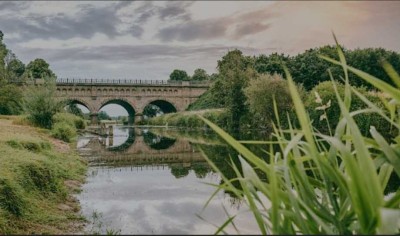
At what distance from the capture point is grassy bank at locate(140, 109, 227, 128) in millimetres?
38750

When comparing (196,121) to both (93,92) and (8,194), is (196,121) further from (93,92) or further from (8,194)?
(8,194)

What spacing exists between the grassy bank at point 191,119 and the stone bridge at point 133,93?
3.71 m

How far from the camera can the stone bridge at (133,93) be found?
61562mm

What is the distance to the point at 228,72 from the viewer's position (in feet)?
121

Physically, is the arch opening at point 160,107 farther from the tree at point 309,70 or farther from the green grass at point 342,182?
the green grass at point 342,182

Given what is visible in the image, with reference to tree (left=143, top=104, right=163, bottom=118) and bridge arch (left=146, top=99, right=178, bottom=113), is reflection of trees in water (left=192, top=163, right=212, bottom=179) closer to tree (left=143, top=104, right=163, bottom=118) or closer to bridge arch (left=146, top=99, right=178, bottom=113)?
bridge arch (left=146, top=99, right=178, bottom=113)

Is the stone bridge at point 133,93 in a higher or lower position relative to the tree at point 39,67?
lower

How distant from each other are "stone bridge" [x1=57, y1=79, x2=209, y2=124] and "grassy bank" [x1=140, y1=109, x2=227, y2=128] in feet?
12.2

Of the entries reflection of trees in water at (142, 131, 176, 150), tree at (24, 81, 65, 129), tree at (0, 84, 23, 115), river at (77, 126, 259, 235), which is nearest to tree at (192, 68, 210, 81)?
tree at (0, 84, 23, 115)

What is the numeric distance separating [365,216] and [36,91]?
22.4 metres

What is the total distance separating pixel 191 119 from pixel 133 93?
2146cm

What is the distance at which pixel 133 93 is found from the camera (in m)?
65.0

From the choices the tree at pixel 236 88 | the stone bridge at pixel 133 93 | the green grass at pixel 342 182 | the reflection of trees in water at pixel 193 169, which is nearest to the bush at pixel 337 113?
the reflection of trees in water at pixel 193 169

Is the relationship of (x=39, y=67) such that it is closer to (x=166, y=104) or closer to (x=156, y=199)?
(x=166, y=104)
